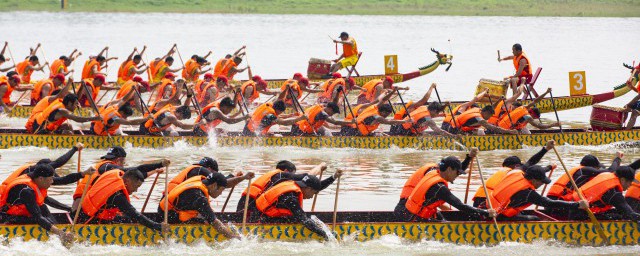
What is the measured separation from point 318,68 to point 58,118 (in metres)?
12.5

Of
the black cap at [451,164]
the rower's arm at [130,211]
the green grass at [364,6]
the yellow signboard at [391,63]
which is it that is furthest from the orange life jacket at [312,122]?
the green grass at [364,6]

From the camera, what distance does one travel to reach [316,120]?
22391 mm

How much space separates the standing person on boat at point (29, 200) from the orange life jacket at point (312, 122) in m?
9.30

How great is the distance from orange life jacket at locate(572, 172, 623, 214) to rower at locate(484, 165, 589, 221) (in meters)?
0.30

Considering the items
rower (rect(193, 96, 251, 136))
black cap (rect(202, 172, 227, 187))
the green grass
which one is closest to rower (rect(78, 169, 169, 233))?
black cap (rect(202, 172, 227, 187))

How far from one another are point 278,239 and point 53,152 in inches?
344

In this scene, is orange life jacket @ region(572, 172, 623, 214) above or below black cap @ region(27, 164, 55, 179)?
below

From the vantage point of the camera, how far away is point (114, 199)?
43.9 feet

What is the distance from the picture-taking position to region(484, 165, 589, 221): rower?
13836mm

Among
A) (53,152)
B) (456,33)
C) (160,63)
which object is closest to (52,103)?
(53,152)

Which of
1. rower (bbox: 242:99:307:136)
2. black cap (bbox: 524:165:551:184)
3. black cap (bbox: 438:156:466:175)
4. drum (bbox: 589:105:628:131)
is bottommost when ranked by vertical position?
drum (bbox: 589:105:628:131)

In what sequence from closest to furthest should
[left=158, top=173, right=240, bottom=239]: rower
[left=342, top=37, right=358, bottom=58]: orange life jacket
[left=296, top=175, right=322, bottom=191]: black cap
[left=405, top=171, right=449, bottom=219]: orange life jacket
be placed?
[left=158, top=173, right=240, bottom=239]: rower, [left=405, top=171, right=449, bottom=219]: orange life jacket, [left=296, top=175, right=322, bottom=191]: black cap, [left=342, top=37, right=358, bottom=58]: orange life jacket

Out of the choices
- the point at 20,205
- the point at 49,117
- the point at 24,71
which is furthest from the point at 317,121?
the point at 24,71

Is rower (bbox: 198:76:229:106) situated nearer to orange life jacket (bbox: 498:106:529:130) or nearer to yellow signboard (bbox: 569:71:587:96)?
orange life jacket (bbox: 498:106:529:130)
